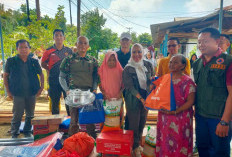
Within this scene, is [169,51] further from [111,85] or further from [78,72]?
[78,72]

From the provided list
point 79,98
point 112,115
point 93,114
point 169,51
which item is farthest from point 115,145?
point 169,51

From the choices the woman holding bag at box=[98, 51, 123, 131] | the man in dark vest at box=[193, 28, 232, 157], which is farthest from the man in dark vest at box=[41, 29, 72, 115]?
the man in dark vest at box=[193, 28, 232, 157]

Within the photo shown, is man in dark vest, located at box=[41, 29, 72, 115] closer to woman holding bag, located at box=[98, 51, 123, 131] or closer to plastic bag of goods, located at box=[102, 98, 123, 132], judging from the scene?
woman holding bag, located at box=[98, 51, 123, 131]

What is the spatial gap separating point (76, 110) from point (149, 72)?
4.42 feet

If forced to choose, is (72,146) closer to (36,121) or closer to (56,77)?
(36,121)

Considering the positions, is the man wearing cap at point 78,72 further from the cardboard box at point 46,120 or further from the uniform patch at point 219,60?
the uniform patch at point 219,60

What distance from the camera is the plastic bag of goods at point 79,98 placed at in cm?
233

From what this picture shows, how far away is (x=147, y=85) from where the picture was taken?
8.16ft

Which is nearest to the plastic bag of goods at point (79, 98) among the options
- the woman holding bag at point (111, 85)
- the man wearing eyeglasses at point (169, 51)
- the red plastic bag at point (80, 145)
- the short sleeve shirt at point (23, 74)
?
the woman holding bag at point (111, 85)

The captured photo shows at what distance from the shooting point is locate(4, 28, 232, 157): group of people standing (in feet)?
5.74

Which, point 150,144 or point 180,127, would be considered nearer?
point 180,127

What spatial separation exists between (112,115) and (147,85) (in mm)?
705

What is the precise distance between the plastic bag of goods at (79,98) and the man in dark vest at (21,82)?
135 cm

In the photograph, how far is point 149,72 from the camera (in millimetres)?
2549
